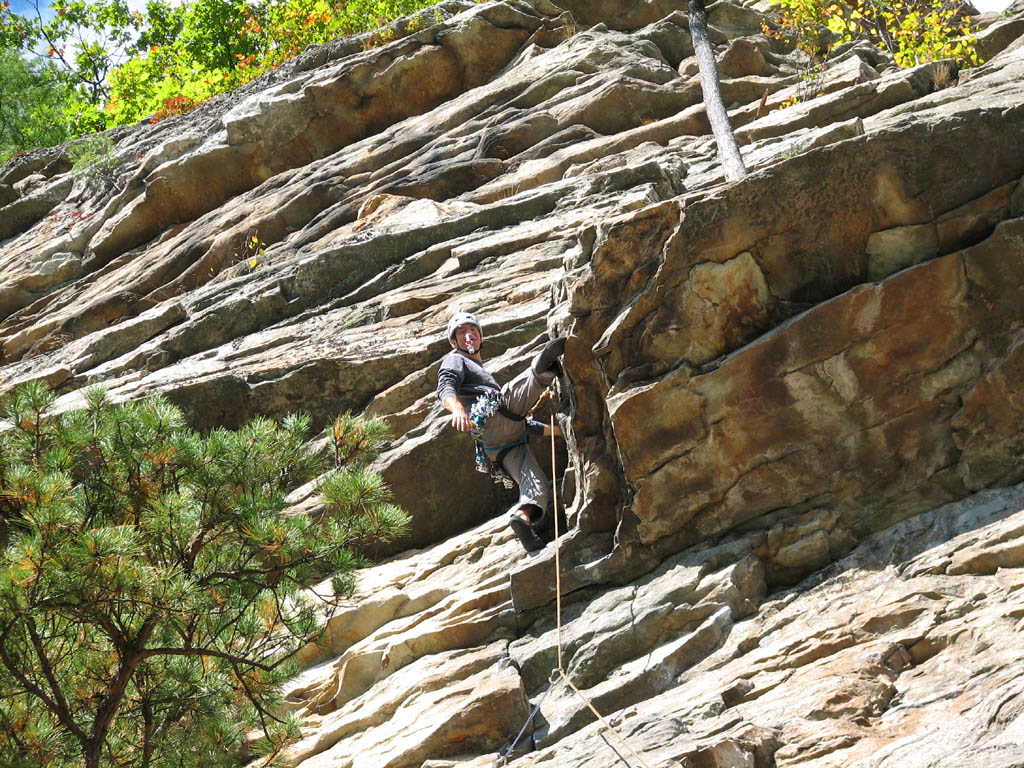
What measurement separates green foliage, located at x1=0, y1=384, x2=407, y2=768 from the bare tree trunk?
216 inches

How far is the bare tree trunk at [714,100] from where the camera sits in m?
9.84

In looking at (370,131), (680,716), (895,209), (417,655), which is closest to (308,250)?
(370,131)

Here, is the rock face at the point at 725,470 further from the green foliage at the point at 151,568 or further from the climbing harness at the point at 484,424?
the green foliage at the point at 151,568

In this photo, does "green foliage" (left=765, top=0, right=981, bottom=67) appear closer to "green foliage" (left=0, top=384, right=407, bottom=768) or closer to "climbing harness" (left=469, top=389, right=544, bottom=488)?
"climbing harness" (left=469, top=389, right=544, bottom=488)

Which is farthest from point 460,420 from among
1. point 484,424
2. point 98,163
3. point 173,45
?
point 173,45

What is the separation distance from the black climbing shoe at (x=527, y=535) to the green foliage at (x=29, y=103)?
2414cm

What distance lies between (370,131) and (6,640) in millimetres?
13461

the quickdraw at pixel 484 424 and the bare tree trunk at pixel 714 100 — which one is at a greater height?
the bare tree trunk at pixel 714 100

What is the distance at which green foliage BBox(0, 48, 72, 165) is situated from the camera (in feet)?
89.2

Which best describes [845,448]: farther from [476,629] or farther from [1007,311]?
[476,629]

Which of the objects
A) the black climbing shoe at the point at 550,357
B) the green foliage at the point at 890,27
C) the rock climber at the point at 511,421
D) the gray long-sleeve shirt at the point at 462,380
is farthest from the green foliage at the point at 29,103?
the black climbing shoe at the point at 550,357

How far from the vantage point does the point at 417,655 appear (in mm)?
7273

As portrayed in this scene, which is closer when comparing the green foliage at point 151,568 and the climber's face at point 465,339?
the green foliage at point 151,568

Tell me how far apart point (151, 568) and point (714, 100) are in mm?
8453
